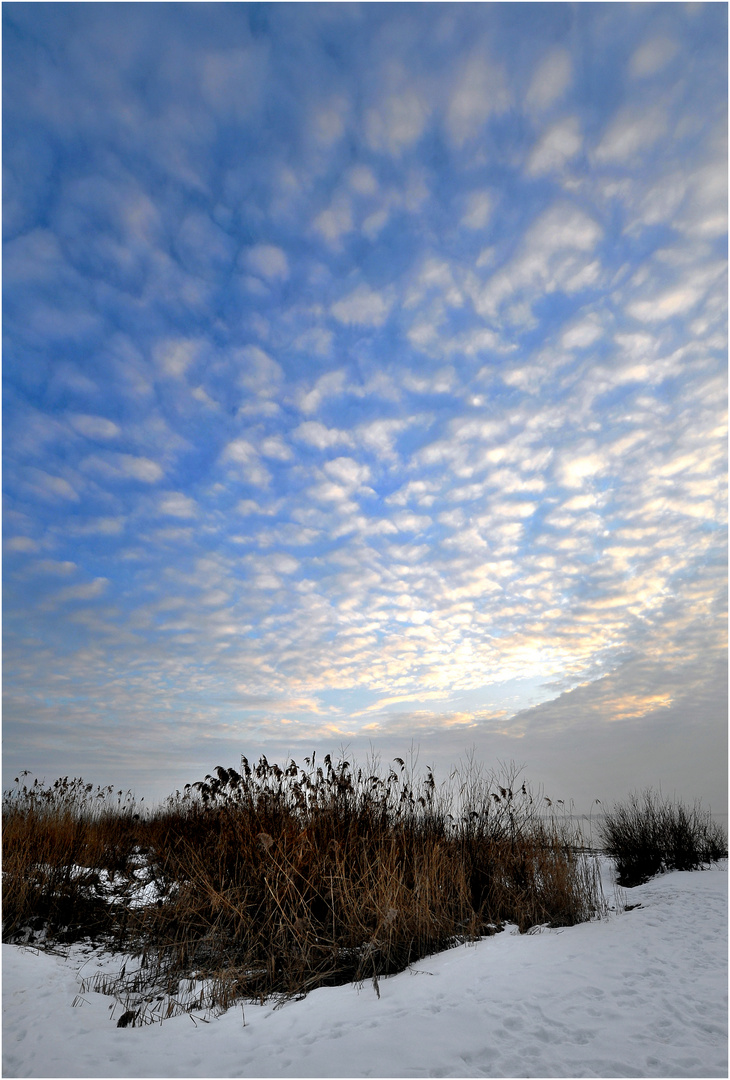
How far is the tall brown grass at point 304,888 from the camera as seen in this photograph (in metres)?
5.00

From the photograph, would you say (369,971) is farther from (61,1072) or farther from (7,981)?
(7,981)

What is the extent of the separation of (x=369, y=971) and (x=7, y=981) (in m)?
3.03

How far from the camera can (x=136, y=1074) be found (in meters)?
3.25

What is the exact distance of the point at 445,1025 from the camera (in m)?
3.45

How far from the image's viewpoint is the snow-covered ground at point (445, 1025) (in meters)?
3.14

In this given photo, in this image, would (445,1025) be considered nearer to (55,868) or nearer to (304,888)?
(304,888)

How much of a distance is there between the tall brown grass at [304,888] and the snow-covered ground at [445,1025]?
1.28 ft

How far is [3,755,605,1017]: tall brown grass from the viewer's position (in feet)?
16.4

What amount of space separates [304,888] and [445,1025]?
2729 mm

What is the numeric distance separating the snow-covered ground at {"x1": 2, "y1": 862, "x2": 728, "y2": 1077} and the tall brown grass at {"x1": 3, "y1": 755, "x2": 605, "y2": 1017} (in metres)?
0.39

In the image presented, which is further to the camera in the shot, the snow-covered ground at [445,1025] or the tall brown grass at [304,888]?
the tall brown grass at [304,888]

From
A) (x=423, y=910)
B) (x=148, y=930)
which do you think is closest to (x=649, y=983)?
(x=423, y=910)

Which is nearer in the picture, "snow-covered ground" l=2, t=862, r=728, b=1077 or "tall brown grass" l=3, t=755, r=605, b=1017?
"snow-covered ground" l=2, t=862, r=728, b=1077

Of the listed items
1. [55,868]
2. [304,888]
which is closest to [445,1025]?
[304,888]
